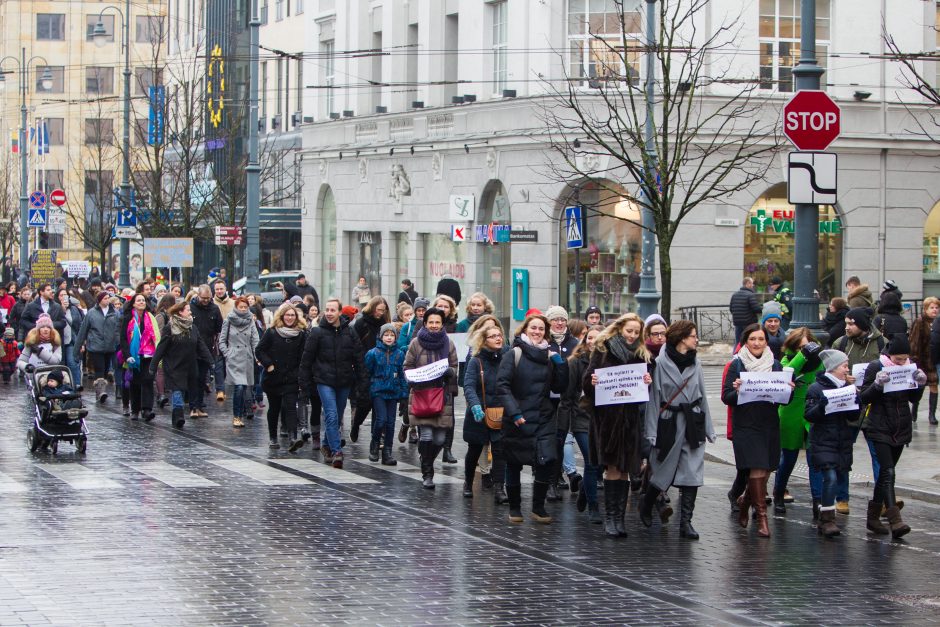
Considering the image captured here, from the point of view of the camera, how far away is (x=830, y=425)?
13.1 meters

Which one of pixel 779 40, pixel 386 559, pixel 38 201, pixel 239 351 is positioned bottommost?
pixel 386 559

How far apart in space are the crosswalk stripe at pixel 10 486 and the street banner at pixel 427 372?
3.63 metres

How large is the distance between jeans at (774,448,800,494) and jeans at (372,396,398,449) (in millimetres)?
4236

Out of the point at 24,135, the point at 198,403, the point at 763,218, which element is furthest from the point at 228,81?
the point at 198,403

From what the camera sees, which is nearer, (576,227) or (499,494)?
(499,494)

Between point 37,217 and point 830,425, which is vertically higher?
point 37,217

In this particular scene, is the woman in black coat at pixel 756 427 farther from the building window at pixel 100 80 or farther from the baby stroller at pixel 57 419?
the building window at pixel 100 80

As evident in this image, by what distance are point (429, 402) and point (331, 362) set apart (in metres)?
1.78

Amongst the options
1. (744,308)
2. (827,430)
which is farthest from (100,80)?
(827,430)

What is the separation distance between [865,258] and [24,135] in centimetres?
4555

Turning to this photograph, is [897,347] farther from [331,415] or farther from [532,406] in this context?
[331,415]

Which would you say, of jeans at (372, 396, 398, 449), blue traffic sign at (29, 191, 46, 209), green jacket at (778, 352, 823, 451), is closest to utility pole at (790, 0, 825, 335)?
green jacket at (778, 352, 823, 451)

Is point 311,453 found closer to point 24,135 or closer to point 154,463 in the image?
point 154,463

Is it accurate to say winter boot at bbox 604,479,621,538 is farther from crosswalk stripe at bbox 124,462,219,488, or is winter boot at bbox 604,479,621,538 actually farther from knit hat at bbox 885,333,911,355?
crosswalk stripe at bbox 124,462,219,488
